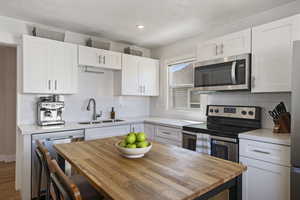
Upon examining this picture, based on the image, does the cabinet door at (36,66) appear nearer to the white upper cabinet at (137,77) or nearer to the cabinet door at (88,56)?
the cabinet door at (88,56)

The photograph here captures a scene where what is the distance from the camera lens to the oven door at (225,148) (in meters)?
2.05

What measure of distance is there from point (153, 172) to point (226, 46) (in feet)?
6.74

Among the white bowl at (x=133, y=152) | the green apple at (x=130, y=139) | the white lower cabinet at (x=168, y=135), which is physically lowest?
the white lower cabinet at (x=168, y=135)

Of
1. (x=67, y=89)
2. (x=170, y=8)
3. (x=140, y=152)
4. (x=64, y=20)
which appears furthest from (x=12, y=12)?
(x=140, y=152)

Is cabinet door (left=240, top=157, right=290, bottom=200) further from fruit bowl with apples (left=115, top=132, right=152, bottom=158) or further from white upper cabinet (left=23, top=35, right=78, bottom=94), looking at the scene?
white upper cabinet (left=23, top=35, right=78, bottom=94)

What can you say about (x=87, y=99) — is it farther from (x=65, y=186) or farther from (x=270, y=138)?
(x=270, y=138)

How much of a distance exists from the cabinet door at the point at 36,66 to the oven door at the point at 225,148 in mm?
2361

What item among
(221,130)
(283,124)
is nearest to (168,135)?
(221,130)

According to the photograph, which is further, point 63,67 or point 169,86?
point 169,86

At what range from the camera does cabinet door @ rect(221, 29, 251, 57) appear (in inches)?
89.8

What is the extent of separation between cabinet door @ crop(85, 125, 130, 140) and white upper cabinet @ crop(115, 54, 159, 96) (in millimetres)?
712

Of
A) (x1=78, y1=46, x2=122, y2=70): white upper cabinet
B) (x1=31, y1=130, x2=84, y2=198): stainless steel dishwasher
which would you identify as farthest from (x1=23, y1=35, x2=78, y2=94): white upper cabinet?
(x1=31, y1=130, x2=84, y2=198): stainless steel dishwasher

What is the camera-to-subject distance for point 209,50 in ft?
8.81

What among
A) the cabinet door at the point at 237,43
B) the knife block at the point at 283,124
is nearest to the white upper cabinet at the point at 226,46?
the cabinet door at the point at 237,43
